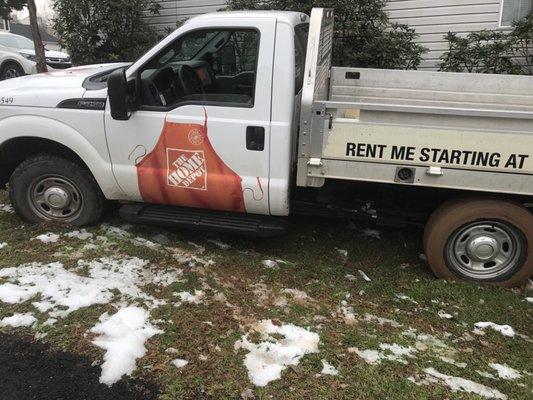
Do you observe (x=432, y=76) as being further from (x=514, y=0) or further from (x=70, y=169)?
(x=514, y=0)

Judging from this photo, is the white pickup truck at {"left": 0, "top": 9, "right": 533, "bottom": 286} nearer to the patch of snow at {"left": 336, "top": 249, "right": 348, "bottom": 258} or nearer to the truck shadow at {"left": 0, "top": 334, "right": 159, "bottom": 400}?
the patch of snow at {"left": 336, "top": 249, "right": 348, "bottom": 258}

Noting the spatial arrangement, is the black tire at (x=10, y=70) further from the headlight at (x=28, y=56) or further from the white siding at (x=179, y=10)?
the white siding at (x=179, y=10)

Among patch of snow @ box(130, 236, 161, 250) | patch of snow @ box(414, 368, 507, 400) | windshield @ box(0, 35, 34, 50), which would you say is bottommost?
patch of snow @ box(414, 368, 507, 400)

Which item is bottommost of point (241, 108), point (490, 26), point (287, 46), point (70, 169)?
point (70, 169)

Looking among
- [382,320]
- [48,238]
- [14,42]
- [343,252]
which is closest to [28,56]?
[14,42]

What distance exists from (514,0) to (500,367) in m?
6.75

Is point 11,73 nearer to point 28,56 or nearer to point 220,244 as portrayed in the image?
point 28,56

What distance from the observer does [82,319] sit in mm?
3221

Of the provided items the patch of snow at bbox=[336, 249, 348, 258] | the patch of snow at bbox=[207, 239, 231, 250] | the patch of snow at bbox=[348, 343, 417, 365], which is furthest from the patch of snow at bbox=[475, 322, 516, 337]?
the patch of snow at bbox=[207, 239, 231, 250]

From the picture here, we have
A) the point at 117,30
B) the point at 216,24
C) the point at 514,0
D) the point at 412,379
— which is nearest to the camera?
the point at 412,379

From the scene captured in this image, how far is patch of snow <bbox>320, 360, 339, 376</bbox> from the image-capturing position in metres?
2.82

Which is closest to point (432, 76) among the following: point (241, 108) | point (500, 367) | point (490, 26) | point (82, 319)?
point (241, 108)

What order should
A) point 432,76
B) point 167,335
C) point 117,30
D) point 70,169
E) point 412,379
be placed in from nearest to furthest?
point 412,379 < point 167,335 < point 70,169 < point 432,76 < point 117,30

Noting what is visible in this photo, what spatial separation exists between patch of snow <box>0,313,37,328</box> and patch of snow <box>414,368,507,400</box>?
8.15 ft
